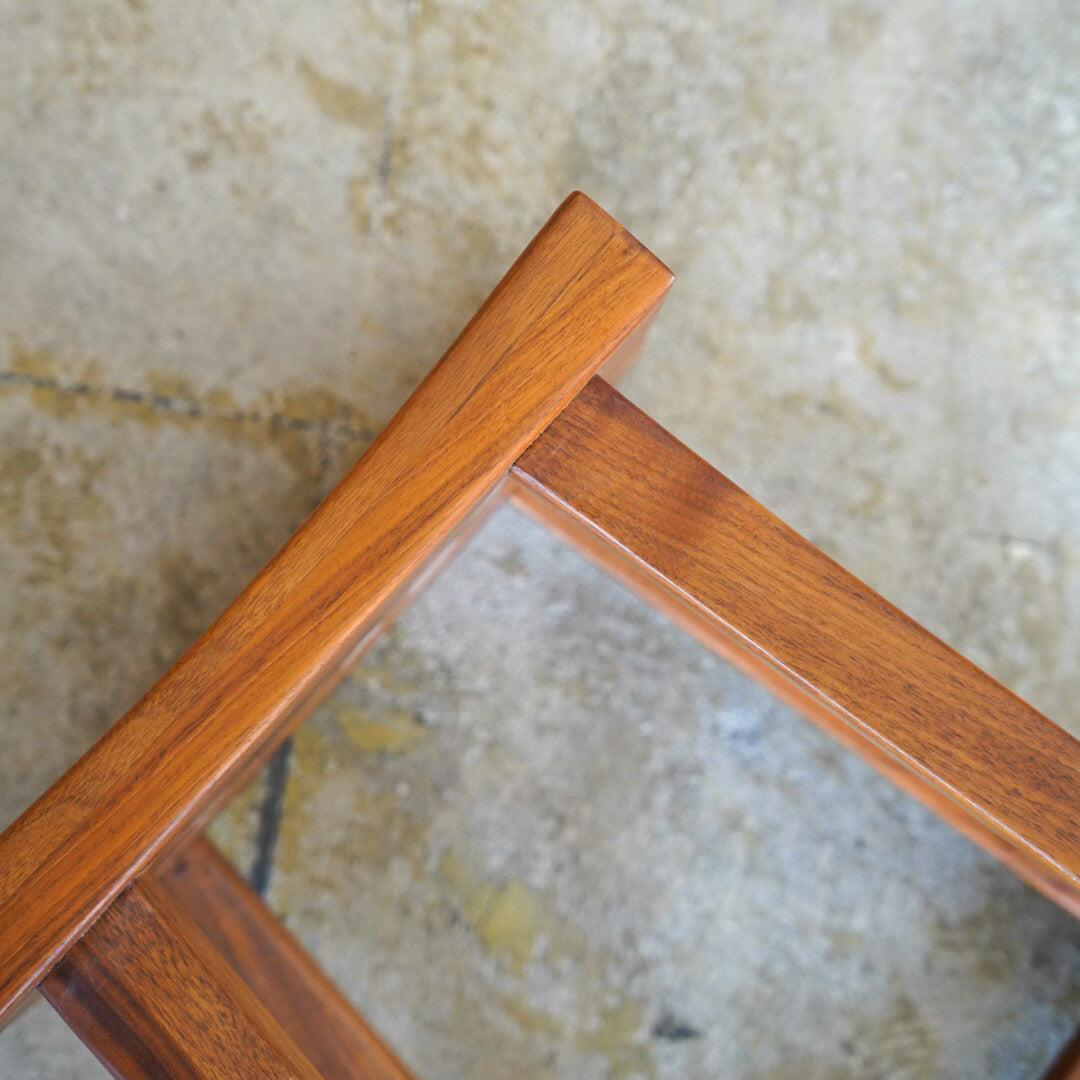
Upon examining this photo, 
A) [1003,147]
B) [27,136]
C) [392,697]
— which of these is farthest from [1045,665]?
[27,136]

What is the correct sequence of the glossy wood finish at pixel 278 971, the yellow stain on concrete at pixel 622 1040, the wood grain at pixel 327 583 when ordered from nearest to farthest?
1. the wood grain at pixel 327 583
2. the glossy wood finish at pixel 278 971
3. the yellow stain on concrete at pixel 622 1040

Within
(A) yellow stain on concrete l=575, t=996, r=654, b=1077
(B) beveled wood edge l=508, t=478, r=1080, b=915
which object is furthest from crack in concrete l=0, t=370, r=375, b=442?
(A) yellow stain on concrete l=575, t=996, r=654, b=1077

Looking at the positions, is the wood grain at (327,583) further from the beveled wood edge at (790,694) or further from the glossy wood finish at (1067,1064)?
the glossy wood finish at (1067,1064)

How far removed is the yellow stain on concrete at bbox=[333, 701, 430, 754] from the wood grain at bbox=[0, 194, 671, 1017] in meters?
0.40

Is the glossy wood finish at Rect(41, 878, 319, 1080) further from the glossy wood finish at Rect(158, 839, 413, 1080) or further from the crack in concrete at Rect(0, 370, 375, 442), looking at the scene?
the crack in concrete at Rect(0, 370, 375, 442)

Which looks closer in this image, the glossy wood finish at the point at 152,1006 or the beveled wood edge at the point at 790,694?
the glossy wood finish at the point at 152,1006

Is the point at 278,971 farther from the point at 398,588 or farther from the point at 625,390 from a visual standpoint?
the point at 625,390

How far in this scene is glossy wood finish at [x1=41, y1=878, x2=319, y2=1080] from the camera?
2.28ft

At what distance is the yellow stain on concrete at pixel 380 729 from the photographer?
45.0 inches

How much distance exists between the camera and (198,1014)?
A: 2.30 ft

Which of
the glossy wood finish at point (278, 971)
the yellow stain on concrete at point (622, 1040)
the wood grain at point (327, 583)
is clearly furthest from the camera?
the yellow stain on concrete at point (622, 1040)

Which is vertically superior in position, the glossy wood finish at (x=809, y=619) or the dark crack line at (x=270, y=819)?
the glossy wood finish at (x=809, y=619)

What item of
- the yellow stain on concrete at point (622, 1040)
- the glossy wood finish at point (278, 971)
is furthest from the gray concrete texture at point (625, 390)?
the glossy wood finish at point (278, 971)

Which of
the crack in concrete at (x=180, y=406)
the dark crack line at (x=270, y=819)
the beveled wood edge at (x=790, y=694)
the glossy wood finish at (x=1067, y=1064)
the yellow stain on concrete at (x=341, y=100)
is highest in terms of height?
the yellow stain on concrete at (x=341, y=100)
